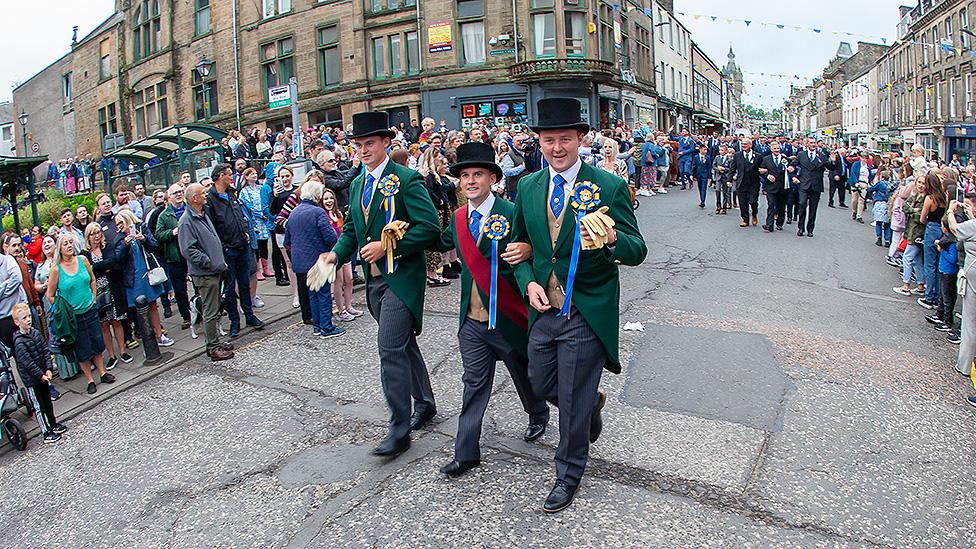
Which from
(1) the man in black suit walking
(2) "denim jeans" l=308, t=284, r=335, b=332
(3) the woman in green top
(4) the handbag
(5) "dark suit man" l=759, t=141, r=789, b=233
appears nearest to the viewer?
(3) the woman in green top

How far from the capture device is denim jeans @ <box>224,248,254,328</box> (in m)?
8.46

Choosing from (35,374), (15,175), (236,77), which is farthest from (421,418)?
(236,77)

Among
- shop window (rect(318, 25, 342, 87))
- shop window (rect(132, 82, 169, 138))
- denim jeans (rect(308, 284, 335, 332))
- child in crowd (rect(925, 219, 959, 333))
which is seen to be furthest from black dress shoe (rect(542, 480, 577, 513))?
shop window (rect(132, 82, 169, 138))

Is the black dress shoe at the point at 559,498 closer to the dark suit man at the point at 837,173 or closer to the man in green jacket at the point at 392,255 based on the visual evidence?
the man in green jacket at the point at 392,255

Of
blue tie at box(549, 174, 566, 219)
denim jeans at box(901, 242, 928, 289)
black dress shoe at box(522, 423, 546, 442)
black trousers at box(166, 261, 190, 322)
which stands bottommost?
black dress shoe at box(522, 423, 546, 442)

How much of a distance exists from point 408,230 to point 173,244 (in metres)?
4.90

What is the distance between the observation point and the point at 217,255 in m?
7.78

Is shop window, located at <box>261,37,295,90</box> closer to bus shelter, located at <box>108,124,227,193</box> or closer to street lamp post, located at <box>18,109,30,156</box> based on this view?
bus shelter, located at <box>108,124,227,193</box>

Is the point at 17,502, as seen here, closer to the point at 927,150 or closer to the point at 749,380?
the point at 749,380

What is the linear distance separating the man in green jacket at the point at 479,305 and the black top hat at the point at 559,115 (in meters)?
0.65

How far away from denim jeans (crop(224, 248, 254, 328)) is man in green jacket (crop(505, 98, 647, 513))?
5439mm

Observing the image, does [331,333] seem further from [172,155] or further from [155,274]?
[172,155]

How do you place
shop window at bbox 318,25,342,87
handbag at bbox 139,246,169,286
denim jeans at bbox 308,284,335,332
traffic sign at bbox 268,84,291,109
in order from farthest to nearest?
shop window at bbox 318,25,342,87 < traffic sign at bbox 268,84,291,109 < denim jeans at bbox 308,284,335,332 < handbag at bbox 139,246,169,286

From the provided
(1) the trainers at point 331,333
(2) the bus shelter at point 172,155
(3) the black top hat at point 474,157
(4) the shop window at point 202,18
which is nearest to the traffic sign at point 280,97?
(2) the bus shelter at point 172,155
